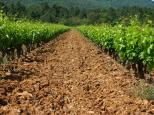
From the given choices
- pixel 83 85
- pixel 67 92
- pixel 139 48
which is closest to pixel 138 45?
pixel 139 48

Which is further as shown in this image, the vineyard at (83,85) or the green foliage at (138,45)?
the green foliage at (138,45)

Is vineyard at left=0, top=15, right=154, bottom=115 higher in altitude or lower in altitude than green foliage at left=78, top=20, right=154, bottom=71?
lower

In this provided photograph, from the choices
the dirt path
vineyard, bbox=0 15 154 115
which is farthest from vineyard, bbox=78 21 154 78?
the dirt path

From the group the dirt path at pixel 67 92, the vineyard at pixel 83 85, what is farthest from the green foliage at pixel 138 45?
the dirt path at pixel 67 92

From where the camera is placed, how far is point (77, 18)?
152 m

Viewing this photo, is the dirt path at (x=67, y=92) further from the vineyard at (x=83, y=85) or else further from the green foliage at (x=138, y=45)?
the green foliage at (x=138, y=45)

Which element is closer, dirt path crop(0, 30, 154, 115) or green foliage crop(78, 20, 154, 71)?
dirt path crop(0, 30, 154, 115)

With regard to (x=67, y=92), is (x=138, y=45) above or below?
above

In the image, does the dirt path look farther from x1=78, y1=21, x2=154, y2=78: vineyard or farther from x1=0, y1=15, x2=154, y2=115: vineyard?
x1=78, y1=21, x2=154, y2=78: vineyard

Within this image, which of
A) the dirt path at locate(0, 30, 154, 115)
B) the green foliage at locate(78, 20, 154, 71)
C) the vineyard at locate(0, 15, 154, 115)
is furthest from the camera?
the green foliage at locate(78, 20, 154, 71)

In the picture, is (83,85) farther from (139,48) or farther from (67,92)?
(139,48)

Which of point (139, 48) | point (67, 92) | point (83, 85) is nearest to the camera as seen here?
point (67, 92)

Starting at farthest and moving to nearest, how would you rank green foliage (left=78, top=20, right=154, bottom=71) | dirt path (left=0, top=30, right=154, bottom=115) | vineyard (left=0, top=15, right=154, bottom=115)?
green foliage (left=78, top=20, right=154, bottom=71) → vineyard (left=0, top=15, right=154, bottom=115) → dirt path (left=0, top=30, right=154, bottom=115)

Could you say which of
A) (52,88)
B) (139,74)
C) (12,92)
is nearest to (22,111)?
(12,92)
